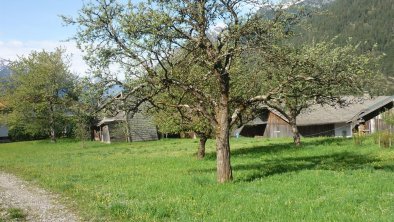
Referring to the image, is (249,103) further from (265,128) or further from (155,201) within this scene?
(265,128)

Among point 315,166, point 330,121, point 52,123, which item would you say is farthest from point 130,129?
point 315,166

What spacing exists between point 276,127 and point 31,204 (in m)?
61.5

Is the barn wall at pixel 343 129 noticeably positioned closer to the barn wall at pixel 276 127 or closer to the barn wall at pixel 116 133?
the barn wall at pixel 276 127

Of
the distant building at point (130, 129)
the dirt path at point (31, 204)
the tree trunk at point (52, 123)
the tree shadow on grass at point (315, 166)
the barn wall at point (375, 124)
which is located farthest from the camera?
the tree trunk at point (52, 123)

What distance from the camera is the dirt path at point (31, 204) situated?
14.4 m

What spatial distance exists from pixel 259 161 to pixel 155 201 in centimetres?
1364

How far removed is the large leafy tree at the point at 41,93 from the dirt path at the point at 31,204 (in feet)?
167

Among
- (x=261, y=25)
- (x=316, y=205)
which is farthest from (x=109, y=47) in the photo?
(x=316, y=205)

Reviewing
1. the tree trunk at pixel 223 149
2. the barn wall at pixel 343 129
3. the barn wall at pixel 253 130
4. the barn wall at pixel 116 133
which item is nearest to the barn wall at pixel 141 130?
the barn wall at pixel 116 133

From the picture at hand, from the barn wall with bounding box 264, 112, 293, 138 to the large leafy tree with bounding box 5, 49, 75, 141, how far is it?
114 feet

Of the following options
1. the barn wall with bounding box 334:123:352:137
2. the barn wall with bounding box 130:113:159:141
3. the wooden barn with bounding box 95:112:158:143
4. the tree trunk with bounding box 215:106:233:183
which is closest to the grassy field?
the tree trunk with bounding box 215:106:233:183

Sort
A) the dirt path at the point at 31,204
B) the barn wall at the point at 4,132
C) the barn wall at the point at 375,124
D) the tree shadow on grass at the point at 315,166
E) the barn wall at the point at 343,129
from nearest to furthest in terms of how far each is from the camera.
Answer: the dirt path at the point at 31,204 < the tree shadow on grass at the point at 315,166 < the barn wall at the point at 375,124 < the barn wall at the point at 343,129 < the barn wall at the point at 4,132

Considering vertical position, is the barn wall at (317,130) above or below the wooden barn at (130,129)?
below

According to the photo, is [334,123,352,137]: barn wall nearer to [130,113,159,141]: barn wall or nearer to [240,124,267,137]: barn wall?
[240,124,267,137]: barn wall
